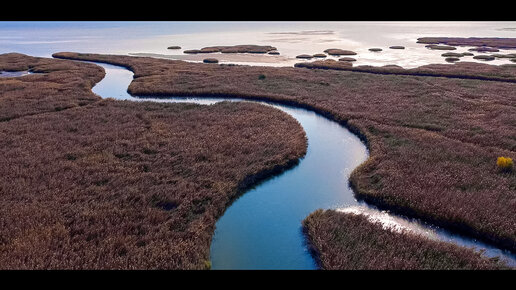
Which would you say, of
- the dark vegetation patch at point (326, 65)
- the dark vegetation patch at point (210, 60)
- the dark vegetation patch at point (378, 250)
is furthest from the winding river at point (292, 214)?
the dark vegetation patch at point (210, 60)

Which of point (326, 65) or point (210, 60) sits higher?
point (210, 60)

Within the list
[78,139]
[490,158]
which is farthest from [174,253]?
[490,158]

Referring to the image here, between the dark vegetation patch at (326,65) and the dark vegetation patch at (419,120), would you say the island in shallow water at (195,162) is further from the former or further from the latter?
the dark vegetation patch at (326,65)

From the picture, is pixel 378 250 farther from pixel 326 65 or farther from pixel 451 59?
pixel 451 59

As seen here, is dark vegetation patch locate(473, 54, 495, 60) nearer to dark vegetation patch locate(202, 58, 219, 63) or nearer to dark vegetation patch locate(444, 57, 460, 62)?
dark vegetation patch locate(444, 57, 460, 62)

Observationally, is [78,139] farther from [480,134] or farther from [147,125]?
[480,134]

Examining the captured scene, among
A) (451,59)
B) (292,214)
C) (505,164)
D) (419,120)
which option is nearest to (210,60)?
(451,59)
